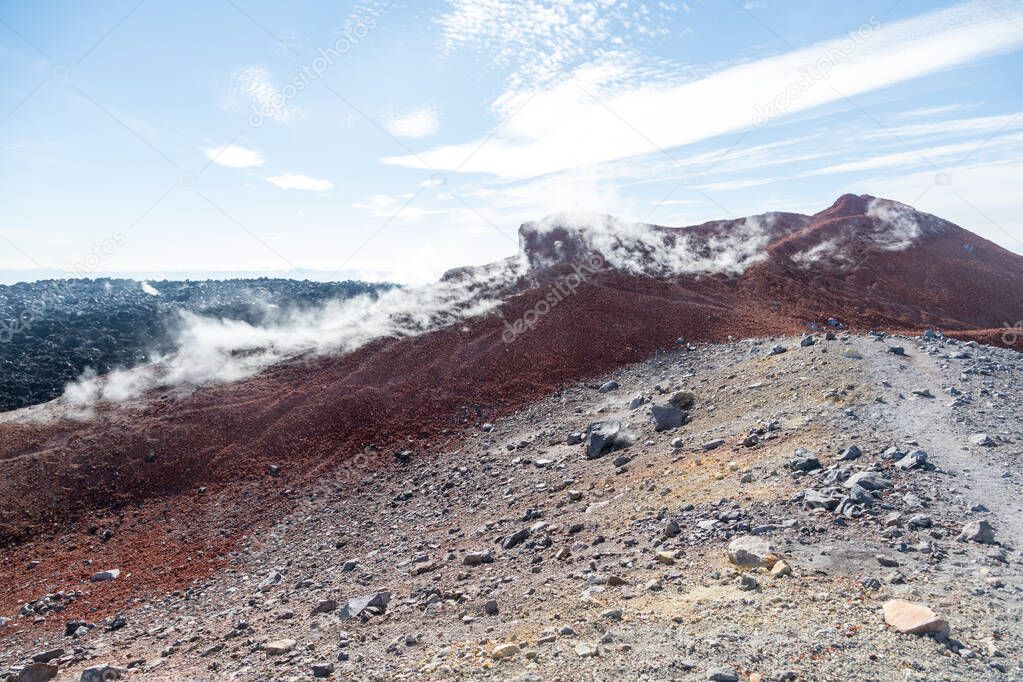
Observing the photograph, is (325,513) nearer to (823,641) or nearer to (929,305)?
(823,641)

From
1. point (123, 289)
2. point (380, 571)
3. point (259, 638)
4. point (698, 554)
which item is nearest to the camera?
point (698, 554)

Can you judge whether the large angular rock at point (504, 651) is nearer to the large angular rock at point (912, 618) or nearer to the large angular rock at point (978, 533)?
the large angular rock at point (912, 618)

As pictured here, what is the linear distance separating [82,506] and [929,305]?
1620 inches

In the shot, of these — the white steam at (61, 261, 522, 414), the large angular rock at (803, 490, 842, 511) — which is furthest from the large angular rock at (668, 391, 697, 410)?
the white steam at (61, 261, 522, 414)

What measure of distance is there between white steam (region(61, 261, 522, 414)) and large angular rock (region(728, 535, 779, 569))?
1909cm

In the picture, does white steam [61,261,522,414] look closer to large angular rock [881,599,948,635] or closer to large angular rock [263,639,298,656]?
large angular rock [263,639,298,656]

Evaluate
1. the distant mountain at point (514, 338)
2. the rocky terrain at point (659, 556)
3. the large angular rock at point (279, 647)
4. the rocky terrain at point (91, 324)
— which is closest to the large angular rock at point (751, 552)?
the rocky terrain at point (659, 556)

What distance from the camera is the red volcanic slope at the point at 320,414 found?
1581cm

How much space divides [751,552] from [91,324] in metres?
50.2

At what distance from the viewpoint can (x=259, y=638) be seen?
29.6ft

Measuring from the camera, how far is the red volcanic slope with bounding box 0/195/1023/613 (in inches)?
623

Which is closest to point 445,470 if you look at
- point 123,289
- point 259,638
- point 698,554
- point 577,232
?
point 259,638

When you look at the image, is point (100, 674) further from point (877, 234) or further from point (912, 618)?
point (877, 234)

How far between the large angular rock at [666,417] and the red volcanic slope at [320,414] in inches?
246
